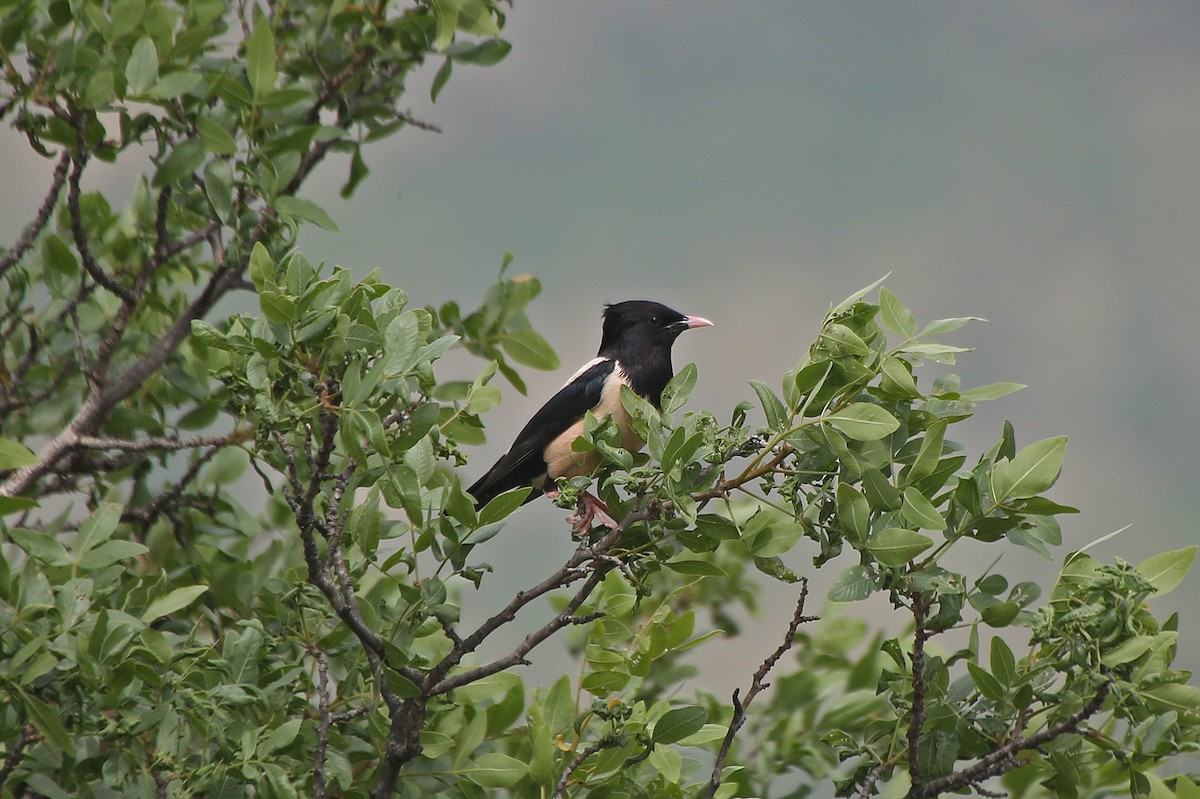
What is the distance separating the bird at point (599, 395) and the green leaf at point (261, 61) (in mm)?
1559

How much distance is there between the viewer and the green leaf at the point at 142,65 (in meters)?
3.80

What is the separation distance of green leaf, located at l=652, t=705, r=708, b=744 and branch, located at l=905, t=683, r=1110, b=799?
0.55 meters

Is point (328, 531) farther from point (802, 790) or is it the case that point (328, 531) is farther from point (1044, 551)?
point (802, 790)

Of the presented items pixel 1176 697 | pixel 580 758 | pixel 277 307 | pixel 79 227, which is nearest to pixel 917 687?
pixel 1176 697

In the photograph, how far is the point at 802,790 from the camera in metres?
4.25

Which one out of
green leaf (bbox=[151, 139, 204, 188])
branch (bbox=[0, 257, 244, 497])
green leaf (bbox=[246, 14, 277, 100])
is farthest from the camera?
branch (bbox=[0, 257, 244, 497])

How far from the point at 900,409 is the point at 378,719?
1.65 m

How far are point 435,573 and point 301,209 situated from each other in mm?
1305

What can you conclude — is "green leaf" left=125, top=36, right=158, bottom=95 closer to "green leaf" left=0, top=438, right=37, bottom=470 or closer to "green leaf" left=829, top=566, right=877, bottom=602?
"green leaf" left=0, top=438, right=37, bottom=470

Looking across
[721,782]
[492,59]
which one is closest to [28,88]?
[492,59]

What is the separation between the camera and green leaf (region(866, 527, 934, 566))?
9.00ft

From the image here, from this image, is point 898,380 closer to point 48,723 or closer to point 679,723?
point 679,723

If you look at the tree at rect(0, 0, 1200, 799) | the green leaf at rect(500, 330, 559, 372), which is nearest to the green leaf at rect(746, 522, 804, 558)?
the tree at rect(0, 0, 1200, 799)

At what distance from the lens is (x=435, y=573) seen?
10.3 feet
